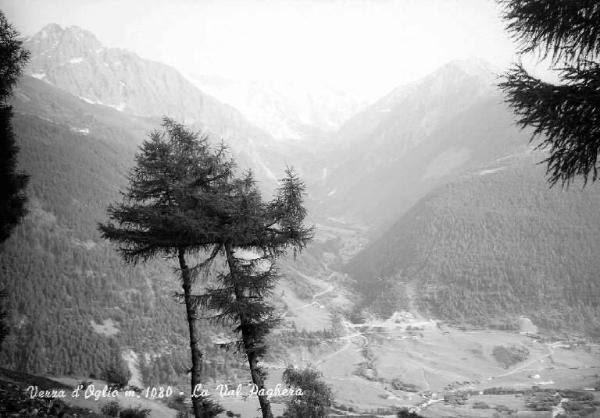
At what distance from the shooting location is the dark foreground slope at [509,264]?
154 meters

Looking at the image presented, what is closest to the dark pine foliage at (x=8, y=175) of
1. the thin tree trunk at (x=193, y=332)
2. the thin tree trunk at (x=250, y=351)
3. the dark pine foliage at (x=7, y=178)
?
the dark pine foliage at (x=7, y=178)

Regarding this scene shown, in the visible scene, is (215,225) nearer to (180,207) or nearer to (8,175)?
(180,207)

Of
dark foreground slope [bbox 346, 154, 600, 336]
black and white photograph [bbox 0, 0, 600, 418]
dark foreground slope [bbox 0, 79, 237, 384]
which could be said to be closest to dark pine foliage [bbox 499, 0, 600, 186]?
black and white photograph [bbox 0, 0, 600, 418]

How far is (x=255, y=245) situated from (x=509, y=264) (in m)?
184

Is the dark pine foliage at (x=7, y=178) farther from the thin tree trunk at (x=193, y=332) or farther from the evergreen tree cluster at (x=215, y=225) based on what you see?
the thin tree trunk at (x=193, y=332)

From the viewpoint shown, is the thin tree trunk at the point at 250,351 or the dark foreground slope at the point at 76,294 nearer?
the thin tree trunk at the point at 250,351

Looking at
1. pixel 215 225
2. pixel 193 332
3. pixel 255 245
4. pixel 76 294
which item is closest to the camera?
pixel 215 225

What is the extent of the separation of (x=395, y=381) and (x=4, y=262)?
125m

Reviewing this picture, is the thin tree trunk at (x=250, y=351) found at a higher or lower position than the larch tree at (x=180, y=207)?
lower

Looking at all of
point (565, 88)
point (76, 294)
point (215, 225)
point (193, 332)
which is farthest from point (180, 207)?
point (76, 294)

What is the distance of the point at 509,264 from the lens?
6747 inches

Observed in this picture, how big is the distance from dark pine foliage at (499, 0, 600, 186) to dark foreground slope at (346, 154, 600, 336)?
166492 mm

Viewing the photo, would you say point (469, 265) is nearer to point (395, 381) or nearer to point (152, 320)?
point (395, 381)

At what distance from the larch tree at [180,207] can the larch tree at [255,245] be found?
0.76 m
